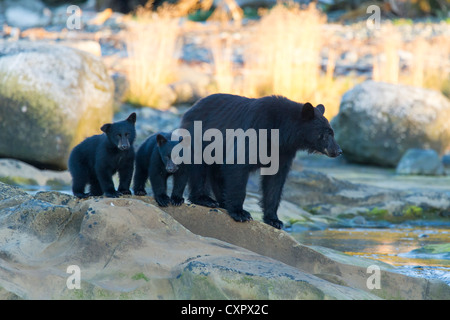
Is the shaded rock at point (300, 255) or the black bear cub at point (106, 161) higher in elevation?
the black bear cub at point (106, 161)

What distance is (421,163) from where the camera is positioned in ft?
40.6

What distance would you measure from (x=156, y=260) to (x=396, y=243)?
391 centimetres

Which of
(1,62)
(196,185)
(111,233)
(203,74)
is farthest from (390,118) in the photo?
(111,233)

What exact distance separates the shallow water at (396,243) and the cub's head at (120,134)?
8.08 ft

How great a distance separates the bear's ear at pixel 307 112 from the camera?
612 centimetres

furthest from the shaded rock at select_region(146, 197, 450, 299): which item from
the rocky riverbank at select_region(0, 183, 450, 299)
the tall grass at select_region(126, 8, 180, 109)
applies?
the tall grass at select_region(126, 8, 180, 109)

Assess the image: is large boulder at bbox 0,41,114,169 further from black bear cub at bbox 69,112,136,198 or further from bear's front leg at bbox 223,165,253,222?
bear's front leg at bbox 223,165,253,222

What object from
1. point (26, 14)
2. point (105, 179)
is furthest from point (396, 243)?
point (26, 14)

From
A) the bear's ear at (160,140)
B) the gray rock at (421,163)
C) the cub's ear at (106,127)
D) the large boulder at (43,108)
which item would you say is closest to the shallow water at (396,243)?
the bear's ear at (160,140)

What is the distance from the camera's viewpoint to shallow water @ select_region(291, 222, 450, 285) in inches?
260

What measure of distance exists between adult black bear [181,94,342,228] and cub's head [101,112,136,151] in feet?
1.71

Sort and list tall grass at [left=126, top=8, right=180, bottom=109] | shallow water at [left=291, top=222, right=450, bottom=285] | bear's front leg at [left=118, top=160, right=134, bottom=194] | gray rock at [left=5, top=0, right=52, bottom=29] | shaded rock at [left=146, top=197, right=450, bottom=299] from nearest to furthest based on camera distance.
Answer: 1. shaded rock at [left=146, top=197, right=450, bottom=299]
2. bear's front leg at [left=118, top=160, right=134, bottom=194]
3. shallow water at [left=291, top=222, right=450, bottom=285]
4. tall grass at [left=126, top=8, right=180, bottom=109]
5. gray rock at [left=5, top=0, right=52, bottom=29]

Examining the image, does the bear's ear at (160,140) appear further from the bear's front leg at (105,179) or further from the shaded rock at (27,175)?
the shaded rock at (27,175)
